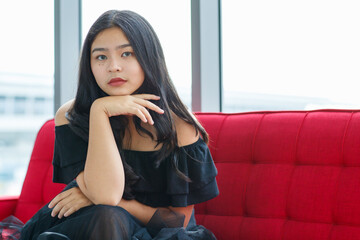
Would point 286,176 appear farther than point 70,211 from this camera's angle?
Yes

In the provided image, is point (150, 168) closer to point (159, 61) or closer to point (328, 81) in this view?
point (159, 61)

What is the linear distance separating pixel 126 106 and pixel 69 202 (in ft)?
1.12

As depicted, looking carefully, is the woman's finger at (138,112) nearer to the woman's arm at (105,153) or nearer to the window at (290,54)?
the woman's arm at (105,153)

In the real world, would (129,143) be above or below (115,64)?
below

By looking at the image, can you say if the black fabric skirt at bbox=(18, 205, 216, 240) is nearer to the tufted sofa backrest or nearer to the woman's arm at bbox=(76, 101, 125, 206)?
the woman's arm at bbox=(76, 101, 125, 206)

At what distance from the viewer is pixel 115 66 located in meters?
1.33

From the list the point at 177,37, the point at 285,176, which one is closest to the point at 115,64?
the point at 285,176

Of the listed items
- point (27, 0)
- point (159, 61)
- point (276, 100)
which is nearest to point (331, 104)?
point (276, 100)

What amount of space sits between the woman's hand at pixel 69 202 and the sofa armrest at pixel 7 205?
0.73m

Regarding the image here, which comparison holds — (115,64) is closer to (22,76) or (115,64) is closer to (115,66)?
(115,66)

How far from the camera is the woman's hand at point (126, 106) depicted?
1.34m

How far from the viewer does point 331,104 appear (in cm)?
190

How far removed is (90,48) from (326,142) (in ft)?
2.75

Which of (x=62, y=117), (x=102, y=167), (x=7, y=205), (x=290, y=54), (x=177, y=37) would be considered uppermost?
(x=177, y=37)
